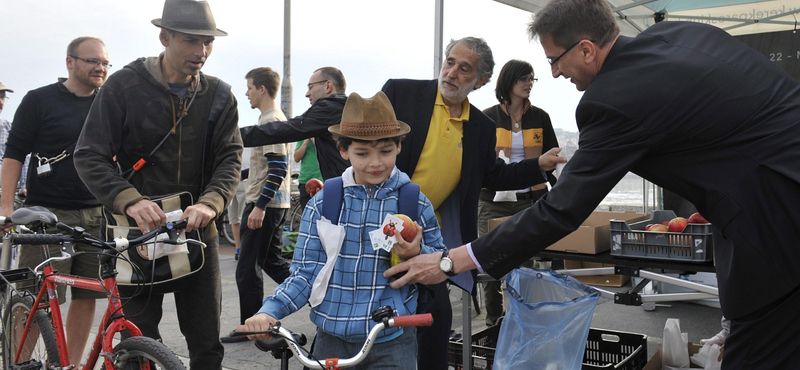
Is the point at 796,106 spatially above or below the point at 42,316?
above

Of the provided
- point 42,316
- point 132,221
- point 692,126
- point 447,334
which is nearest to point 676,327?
point 447,334

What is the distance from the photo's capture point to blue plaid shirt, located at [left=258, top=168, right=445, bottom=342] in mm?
2379

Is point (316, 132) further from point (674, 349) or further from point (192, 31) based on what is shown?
point (674, 349)

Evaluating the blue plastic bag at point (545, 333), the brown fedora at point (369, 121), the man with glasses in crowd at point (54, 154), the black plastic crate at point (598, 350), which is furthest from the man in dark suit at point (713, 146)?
the man with glasses in crowd at point (54, 154)

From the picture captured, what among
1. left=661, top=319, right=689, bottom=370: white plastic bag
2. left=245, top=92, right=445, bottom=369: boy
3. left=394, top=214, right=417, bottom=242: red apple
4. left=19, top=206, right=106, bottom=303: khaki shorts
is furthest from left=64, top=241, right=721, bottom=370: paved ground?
left=394, top=214, right=417, bottom=242: red apple

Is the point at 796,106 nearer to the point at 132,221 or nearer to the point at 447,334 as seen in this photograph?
the point at 447,334

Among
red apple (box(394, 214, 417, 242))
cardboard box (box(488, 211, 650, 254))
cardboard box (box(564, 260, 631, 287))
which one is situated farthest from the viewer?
cardboard box (box(564, 260, 631, 287))

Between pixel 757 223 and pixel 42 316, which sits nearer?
pixel 757 223

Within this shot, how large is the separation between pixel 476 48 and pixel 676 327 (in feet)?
6.89

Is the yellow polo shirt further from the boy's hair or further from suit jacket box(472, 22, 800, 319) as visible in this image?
suit jacket box(472, 22, 800, 319)

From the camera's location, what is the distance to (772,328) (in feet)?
6.79

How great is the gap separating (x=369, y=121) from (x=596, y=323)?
4180 millimetres

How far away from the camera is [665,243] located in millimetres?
3312

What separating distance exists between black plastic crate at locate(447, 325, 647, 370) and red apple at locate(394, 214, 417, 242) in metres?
1.31
